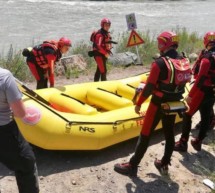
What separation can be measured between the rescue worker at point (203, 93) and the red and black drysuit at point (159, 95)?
1.54 feet

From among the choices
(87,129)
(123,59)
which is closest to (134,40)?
(123,59)

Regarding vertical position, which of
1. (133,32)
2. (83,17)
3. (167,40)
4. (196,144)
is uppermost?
(167,40)

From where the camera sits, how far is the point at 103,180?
4.31 m

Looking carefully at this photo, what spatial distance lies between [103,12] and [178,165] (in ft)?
48.7

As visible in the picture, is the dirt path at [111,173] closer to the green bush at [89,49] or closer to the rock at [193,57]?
the green bush at [89,49]

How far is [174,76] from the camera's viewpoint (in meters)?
3.91

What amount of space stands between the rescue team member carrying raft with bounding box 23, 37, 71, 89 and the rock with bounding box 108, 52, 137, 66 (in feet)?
11.0

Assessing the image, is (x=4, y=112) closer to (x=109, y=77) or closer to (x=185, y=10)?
(x=109, y=77)

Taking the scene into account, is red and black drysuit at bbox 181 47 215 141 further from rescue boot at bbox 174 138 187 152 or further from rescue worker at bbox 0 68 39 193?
rescue worker at bbox 0 68 39 193

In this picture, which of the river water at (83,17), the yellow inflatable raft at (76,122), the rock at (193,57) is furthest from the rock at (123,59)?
the river water at (83,17)

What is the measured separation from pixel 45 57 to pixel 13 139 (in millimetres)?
2925

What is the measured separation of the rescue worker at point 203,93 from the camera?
448cm

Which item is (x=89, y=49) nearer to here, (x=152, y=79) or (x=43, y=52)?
(x=43, y=52)

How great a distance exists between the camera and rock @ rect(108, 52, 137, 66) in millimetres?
9375
